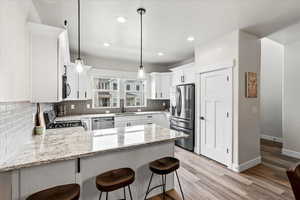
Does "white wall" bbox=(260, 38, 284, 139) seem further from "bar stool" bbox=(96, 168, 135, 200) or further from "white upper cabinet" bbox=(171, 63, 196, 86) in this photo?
"bar stool" bbox=(96, 168, 135, 200)

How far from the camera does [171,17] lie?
2354 millimetres

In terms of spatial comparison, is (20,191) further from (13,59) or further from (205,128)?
(205,128)

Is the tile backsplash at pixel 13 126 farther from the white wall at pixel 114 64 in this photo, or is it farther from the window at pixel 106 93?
the white wall at pixel 114 64

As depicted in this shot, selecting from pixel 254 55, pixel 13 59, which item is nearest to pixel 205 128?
pixel 254 55

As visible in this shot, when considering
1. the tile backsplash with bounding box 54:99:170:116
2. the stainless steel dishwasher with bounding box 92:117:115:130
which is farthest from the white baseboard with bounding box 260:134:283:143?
the stainless steel dishwasher with bounding box 92:117:115:130

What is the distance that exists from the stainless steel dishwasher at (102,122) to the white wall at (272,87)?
511 cm

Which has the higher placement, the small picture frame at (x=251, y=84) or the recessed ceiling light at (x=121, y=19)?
the recessed ceiling light at (x=121, y=19)

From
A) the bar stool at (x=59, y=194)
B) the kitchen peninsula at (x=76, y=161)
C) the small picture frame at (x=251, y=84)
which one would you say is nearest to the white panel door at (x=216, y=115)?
the small picture frame at (x=251, y=84)

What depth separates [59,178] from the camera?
4.85 feet

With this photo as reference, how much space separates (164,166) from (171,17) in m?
2.26

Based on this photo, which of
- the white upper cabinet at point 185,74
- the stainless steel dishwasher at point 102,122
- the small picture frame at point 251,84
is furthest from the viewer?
the stainless steel dishwasher at point 102,122

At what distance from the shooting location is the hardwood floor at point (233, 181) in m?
2.13

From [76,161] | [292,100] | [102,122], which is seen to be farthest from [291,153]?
[102,122]

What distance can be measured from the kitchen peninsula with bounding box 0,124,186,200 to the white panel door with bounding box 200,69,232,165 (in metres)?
1.51
